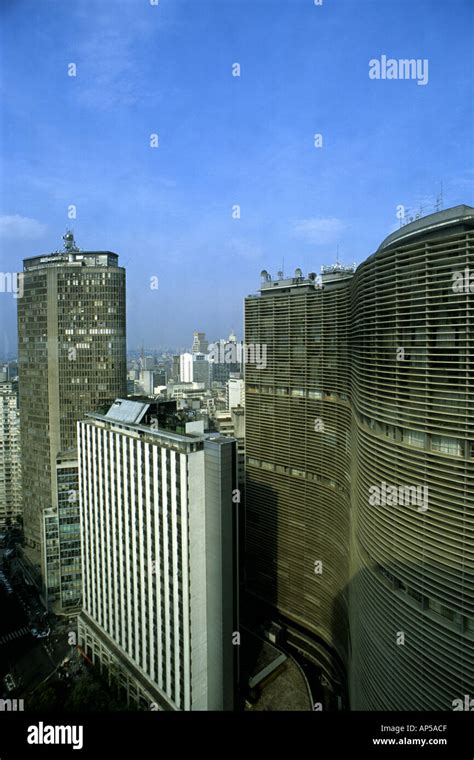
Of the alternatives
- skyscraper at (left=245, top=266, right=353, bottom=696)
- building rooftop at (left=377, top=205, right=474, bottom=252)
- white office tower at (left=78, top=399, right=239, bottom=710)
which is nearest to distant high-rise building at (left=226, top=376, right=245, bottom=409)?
skyscraper at (left=245, top=266, right=353, bottom=696)

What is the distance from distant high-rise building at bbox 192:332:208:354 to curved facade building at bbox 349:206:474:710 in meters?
56.3

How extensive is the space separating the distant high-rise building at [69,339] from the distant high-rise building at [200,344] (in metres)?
41.2

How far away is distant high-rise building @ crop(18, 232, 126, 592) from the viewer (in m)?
20.0

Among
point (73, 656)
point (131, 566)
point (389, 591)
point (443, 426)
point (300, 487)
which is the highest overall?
point (443, 426)

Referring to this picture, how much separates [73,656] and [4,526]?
14.3 metres

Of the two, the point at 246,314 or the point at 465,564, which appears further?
the point at 246,314

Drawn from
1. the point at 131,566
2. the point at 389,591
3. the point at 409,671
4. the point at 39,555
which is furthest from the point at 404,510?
the point at 39,555

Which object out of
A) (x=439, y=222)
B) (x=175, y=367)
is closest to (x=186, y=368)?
(x=175, y=367)

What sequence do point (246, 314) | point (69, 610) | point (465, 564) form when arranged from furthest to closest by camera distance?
point (69, 610), point (246, 314), point (465, 564)

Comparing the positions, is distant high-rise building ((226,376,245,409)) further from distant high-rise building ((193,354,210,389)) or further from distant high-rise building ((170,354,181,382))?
distant high-rise building ((170,354,181,382))

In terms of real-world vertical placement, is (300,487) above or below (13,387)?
below

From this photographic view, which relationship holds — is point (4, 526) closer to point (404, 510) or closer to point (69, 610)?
point (69, 610)

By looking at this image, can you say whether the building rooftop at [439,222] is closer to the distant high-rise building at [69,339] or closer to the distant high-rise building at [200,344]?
the distant high-rise building at [69,339]

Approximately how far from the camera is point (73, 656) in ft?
49.8
